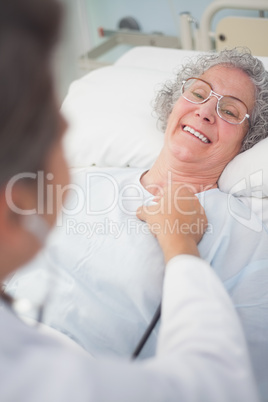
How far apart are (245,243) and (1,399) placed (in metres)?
0.83

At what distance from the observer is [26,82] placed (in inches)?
21.9

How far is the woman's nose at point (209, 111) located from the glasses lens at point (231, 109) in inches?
0.7

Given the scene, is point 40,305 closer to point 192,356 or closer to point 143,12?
point 192,356

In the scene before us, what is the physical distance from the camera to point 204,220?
3.93ft

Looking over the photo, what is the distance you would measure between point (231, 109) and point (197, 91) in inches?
4.7

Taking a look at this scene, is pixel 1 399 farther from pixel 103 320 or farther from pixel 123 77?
pixel 123 77

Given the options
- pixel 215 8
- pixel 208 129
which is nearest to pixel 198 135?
pixel 208 129

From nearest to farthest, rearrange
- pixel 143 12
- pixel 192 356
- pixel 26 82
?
pixel 26 82 < pixel 192 356 < pixel 143 12

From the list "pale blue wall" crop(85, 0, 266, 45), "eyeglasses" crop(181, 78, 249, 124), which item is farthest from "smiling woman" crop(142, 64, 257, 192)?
Answer: "pale blue wall" crop(85, 0, 266, 45)

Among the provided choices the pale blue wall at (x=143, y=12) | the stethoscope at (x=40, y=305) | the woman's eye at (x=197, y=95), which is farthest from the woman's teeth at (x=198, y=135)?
the pale blue wall at (x=143, y=12)

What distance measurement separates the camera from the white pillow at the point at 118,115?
1.67 metres

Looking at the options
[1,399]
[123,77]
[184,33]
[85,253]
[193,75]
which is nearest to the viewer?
[1,399]

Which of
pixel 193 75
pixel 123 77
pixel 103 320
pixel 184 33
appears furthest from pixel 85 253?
pixel 184 33

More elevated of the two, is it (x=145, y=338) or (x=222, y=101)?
(x=222, y=101)
